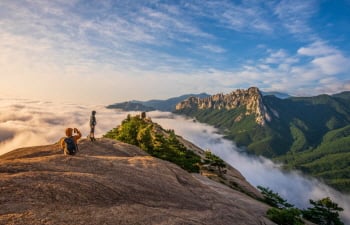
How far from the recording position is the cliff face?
15.0 m

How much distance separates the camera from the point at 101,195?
17.9 m

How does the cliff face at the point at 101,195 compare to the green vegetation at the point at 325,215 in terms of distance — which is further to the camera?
the green vegetation at the point at 325,215

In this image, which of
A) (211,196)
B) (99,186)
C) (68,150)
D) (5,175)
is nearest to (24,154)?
(68,150)

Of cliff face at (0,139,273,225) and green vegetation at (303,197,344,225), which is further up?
cliff face at (0,139,273,225)

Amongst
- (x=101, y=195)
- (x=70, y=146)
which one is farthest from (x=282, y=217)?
(x=70, y=146)

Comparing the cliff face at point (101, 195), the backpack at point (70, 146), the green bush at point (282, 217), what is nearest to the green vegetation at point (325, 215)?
the green bush at point (282, 217)

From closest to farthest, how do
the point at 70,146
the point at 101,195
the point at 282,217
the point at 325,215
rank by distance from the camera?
the point at 101,195 → the point at 70,146 → the point at 282,217 → the point at 325,215

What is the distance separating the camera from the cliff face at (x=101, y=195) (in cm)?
1501

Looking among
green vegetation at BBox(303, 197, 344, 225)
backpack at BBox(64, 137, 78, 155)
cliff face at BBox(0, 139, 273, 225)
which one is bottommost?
green vegetation at BBox(303, 197, 344, 225)

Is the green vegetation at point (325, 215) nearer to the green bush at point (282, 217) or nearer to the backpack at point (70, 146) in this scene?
the green bush at point (282, 217)

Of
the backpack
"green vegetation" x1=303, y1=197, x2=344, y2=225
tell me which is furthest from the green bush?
"green vegetation" x1=303, y1=197, x2=344, y2=225

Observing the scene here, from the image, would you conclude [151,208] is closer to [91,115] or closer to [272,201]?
[91,115]

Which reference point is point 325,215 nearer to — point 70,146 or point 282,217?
point 282,217

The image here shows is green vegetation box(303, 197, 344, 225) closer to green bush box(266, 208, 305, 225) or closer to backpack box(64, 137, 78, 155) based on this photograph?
green bush box(266, 208, 305, 225)
